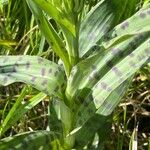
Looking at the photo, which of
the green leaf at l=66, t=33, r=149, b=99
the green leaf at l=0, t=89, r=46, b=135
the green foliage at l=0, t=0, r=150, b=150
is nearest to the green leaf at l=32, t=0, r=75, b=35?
the green foliage at l=0, t=0, r=150, b=150

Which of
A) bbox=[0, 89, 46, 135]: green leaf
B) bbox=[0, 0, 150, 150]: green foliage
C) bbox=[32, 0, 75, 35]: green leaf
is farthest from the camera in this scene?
bbox=[0, 89, 46, 135]: green leaf

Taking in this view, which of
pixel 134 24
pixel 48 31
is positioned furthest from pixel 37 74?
pixel 134 24

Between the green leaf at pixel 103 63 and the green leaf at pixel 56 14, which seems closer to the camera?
the green leaf at pixel 56 14

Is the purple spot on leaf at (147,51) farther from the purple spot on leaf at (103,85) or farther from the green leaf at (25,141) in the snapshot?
the green leaf at (25,141)

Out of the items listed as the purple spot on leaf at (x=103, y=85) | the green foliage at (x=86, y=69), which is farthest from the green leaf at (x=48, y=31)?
the purple spot on leaf at (x=103, y=85)

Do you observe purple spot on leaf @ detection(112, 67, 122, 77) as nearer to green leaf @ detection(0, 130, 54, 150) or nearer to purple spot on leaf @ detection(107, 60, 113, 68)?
purple spot on leaf @ detection(107, 60, 113, 68)

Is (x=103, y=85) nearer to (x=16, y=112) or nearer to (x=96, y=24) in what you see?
(x=96, y=24)

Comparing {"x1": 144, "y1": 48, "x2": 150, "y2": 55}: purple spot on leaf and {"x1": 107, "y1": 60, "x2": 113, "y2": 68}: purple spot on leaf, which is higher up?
{"x1": 144, "y1": 48, "x2": 150, "y2": 55}: purple spot on leaf

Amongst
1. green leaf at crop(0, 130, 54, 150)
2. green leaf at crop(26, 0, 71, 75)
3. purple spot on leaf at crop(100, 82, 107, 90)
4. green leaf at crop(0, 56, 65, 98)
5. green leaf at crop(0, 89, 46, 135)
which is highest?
green leaf at crop(26, 0, 71, 75)
